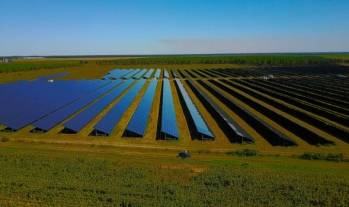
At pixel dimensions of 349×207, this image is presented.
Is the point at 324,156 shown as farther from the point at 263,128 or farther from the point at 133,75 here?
the point at 133,75

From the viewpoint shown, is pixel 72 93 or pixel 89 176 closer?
pixel 89 176

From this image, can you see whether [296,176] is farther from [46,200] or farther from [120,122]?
[120,122]

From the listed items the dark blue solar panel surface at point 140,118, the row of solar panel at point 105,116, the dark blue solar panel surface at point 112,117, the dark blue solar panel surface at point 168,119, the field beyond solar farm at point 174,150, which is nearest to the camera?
the field beyond solar farm at point 174,150

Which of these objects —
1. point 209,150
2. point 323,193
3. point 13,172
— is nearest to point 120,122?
point 209,150

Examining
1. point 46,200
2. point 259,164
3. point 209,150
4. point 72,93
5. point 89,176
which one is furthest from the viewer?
point 72,93

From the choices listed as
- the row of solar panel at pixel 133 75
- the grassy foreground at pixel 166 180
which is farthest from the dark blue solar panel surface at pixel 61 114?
the row of solar panel at pixel 133 75

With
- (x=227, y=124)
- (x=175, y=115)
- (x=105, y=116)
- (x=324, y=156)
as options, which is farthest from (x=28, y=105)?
(x=324, y=156)

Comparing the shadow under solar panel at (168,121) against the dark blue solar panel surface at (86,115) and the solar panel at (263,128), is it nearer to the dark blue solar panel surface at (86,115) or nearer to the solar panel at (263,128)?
the solar panel at (263,128)
